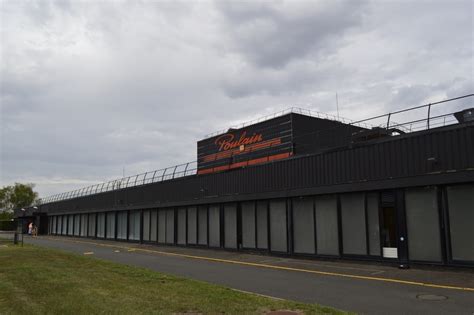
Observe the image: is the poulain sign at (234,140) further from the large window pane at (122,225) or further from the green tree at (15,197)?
the green tree at (15,197)

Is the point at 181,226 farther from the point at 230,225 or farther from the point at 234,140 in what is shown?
the point at 234,140

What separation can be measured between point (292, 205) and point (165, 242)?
13775 mm

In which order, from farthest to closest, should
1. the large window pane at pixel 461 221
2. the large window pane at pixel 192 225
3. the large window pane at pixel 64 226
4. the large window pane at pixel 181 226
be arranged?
the large window pane at pixel 64 226 < the large window pane at pixel 181 226 < the large window pane at pixel 192 225 < the large window pane at pixel 461 221

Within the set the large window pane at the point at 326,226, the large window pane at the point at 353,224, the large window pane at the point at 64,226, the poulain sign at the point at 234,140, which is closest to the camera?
the large window pane at the point at 353,224

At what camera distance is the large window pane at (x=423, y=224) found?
14.8m

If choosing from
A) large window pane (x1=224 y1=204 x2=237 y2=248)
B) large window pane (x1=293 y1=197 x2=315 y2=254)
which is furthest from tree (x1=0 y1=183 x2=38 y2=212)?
large window pane (x1=293 y1=197 x2=315 y2=254)

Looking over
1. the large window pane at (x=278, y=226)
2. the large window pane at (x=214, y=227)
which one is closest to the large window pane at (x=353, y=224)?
the large window pane at (x=278, y=226)

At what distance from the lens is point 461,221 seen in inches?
560

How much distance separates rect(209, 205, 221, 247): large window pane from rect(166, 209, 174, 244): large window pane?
5247 millimetres

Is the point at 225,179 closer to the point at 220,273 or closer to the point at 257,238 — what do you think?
the point at 257,238

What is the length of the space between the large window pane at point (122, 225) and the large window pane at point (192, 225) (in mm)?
11510

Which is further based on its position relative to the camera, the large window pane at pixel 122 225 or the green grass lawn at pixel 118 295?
the large window pane at pixel 122 225

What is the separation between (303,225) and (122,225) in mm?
23292

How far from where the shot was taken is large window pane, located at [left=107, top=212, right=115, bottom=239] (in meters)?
41.0
